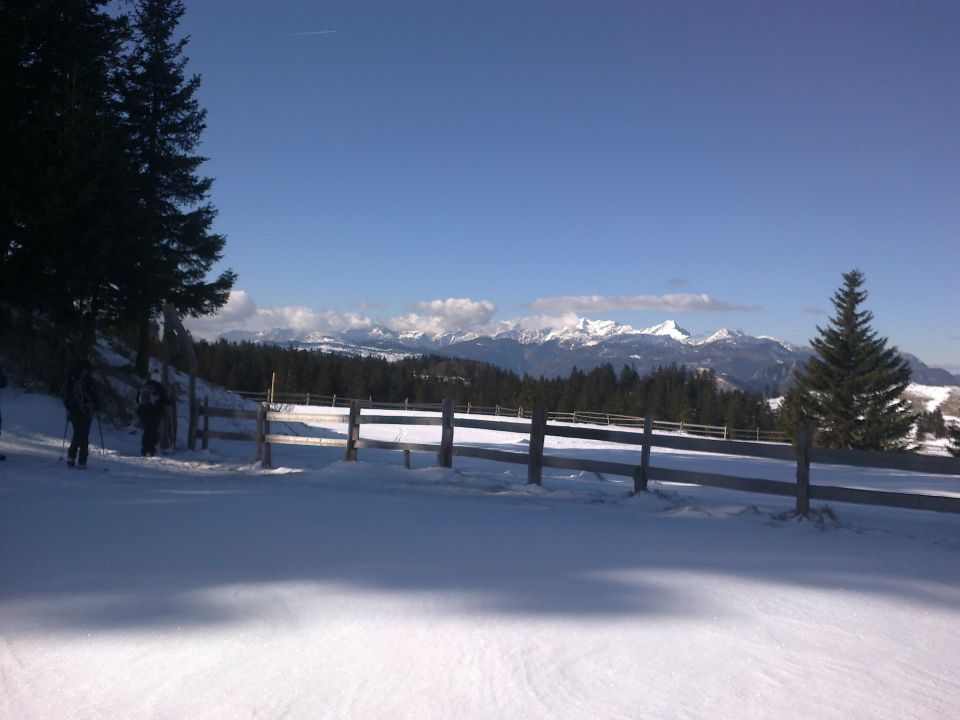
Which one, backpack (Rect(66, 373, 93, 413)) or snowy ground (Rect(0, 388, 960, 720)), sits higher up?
backpack (Rect(66, 373, 93, 413))

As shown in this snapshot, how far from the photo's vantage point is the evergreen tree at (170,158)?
1989 cm

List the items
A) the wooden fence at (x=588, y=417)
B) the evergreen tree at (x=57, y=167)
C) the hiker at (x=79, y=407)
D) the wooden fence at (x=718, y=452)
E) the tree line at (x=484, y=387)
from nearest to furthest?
the wooden fence at (x=718, y=452) < the hiker at (x=79, y=407) < the evergreen tree at (x=57, y=167) < the wooden fence at (x=588, y=417) < the tree line at (x=484, y=387)

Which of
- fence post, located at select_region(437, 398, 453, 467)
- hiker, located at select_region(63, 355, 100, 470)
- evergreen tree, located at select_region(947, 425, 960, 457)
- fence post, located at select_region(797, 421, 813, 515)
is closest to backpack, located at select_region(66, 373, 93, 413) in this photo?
hiker, located at select_region(63, 355, 100, 470)

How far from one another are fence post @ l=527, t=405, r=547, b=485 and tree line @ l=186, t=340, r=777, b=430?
83.5 metres

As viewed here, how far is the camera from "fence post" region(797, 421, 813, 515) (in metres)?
8.19

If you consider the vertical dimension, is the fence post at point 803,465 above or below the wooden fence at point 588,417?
above

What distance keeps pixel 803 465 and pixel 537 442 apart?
11.7 feet

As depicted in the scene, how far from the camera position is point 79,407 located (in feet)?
36.9

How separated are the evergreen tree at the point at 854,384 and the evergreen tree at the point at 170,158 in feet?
114

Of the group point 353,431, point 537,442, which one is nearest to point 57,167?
point 353,431

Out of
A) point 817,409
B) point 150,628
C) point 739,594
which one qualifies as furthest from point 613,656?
point 817,409

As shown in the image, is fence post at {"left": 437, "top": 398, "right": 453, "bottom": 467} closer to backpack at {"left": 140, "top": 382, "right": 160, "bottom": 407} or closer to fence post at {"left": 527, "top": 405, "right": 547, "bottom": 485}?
fence post at {"left": 527, "top": 405, "right": 547, "bottom": 485}

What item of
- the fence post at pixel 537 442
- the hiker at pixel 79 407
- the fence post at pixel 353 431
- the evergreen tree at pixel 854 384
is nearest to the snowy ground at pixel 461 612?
the fence post at pixel 537 442

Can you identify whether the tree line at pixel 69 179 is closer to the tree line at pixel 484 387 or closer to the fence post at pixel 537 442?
the fence post at pixel 537 442
